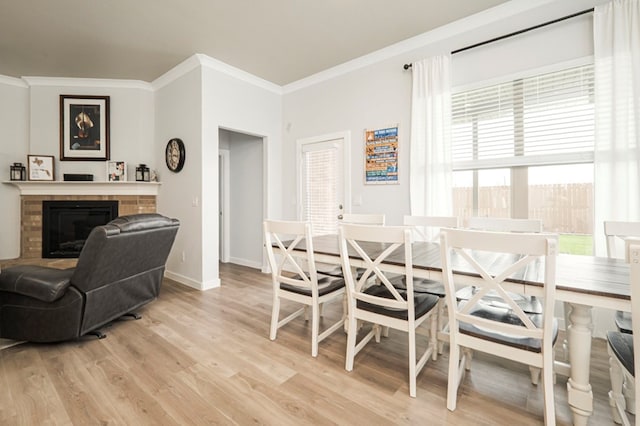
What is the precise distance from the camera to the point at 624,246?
1.80m

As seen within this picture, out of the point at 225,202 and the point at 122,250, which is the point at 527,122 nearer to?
the point at 122,250

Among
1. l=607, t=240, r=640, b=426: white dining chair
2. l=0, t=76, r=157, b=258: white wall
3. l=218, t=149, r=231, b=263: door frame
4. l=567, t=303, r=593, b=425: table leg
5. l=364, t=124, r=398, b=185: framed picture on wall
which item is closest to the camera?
l=607, t=240, r=640, b=426: white dining chair

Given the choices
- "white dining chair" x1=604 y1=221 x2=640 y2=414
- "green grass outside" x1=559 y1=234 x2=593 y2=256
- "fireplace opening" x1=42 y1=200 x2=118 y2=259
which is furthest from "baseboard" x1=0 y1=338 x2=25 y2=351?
"green grass outside" x1=559 y1=234 x2=593 y2=256

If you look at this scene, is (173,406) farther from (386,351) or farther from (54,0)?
(54,0)

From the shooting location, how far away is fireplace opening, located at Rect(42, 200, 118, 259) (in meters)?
4.37

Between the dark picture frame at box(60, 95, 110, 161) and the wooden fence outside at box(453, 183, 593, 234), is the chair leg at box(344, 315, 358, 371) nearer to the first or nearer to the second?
the wooden fence outside at box(453, 183, 593, 234)

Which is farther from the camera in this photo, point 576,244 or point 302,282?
point 576,244

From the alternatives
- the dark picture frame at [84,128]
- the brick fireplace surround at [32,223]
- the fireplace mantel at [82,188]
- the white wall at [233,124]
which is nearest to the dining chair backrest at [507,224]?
the white wall at [233,124]

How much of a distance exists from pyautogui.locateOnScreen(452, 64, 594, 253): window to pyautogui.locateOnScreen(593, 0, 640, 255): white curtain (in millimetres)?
131

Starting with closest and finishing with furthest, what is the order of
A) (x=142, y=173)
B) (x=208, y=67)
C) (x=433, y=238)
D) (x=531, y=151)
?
1. (x=531, y=151)
2. (x=433, y=238)
3. (x=208, y=67)
4. (x=142, y=173)

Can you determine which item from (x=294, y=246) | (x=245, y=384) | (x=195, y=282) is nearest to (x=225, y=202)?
(x=195, y=282)

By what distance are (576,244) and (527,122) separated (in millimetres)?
1172

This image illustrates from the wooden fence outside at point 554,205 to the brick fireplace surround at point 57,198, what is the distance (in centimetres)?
463

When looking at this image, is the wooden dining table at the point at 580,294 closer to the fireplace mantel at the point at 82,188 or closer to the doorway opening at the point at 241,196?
the doorway opening at the point at 241,196
